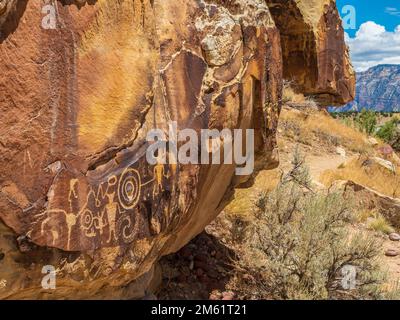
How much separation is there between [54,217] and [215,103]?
108 cm

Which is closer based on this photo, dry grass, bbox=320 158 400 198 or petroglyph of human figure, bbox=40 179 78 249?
petroglyph of human figure, bbox=40 179 78 249

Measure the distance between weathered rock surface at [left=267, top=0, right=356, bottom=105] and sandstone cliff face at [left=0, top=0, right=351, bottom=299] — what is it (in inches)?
306

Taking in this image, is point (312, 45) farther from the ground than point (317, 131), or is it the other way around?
point (312, 45)

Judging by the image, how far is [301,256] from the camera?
3729 millimetres

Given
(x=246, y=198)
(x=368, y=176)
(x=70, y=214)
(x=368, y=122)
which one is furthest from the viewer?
(x=368, y=122)

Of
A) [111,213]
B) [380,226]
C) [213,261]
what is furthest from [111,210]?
[380,226]

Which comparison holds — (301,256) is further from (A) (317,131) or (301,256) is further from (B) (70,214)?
(A) (317,131)

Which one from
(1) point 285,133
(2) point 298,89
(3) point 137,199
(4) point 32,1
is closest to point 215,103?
(3) point 137,199

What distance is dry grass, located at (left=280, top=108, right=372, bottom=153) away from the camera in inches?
388

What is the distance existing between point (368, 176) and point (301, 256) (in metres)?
4.86

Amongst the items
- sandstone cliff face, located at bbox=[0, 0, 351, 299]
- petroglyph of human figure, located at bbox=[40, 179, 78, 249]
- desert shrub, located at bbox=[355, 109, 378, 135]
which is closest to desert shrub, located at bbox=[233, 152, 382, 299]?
sandstone cliff face, located at bbox=[0, 0, 351, 299]

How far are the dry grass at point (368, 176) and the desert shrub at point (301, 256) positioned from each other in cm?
297

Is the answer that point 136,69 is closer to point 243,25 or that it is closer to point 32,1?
point 32,1

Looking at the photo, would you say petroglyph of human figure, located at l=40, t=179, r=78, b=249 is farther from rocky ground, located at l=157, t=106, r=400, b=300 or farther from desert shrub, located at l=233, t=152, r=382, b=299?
desert shrub, located at l=233, t=152, r=382, b=299
